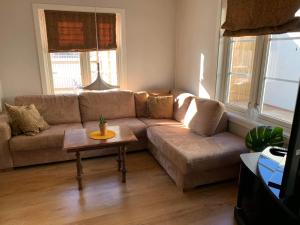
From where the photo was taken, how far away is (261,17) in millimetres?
2303

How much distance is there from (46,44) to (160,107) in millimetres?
2016

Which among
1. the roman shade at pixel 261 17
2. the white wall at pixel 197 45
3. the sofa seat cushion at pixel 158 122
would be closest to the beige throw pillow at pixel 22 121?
the sofa seat cushion at pixel 158 122

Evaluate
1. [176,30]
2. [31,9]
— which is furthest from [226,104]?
[31,9]

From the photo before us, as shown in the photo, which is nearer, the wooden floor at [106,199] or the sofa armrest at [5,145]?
the wooden floor at [106,199]

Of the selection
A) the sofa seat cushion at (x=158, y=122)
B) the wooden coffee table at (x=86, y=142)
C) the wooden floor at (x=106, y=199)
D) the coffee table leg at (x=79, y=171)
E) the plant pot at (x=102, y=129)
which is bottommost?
the wooden floor at (x=106, y=199)

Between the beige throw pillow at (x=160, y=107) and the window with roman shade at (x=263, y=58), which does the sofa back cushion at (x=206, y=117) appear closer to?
the window with roman shade at (x=263, y=58)

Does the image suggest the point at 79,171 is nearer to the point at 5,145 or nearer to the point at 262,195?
the point at 5,145

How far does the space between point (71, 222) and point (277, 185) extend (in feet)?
5.50

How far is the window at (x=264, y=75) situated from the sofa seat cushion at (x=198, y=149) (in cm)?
46

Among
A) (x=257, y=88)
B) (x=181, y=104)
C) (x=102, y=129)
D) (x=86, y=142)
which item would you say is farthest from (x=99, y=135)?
(x=257, y=88)

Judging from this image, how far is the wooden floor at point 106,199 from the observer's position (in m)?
2.09

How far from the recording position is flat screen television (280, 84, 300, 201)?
3.92ft

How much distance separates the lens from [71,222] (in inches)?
80.4

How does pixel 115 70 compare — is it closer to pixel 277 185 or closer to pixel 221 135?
pixel 221 135
